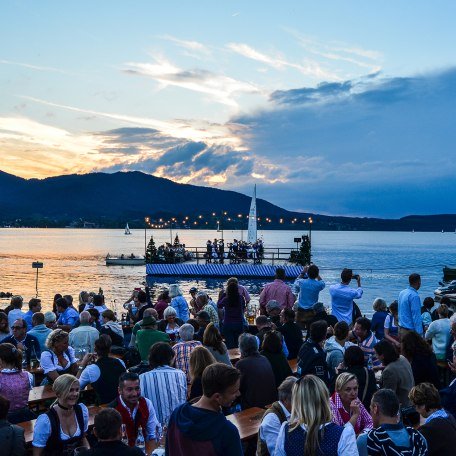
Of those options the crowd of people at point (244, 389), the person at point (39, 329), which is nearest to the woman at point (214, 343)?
the crowd of people at point (244, 389)

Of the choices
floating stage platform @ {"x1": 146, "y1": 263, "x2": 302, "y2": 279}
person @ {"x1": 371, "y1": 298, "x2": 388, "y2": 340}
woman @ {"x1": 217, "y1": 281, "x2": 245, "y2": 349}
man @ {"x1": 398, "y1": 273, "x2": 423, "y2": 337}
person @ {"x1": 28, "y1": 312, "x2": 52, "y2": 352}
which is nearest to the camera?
person @ {"x1": 28, "y1": 312, "x2": 52, "y2": 352}

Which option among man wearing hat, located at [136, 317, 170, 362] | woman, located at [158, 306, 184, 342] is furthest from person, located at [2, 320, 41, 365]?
woman, located at [158, 306, 184, 342]

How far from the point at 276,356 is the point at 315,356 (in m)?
0.50

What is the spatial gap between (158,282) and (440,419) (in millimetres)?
51870

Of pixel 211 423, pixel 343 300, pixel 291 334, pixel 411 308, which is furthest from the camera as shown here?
pixel 343 300

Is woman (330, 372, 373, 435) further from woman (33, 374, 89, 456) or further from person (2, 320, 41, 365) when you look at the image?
person (2, 320, 41, 365)

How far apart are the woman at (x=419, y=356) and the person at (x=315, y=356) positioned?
1.02m

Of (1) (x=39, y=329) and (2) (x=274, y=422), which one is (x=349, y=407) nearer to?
(2) (x=274, y=422)

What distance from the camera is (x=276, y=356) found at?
22.5ft

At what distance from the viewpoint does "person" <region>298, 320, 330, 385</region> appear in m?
6.56

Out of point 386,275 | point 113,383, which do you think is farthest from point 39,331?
point 386,275

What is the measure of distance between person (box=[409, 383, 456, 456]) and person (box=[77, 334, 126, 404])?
3149mm

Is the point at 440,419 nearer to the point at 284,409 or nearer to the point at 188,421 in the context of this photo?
the point at 284,409

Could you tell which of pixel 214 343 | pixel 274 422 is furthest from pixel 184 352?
pixel 274 422
